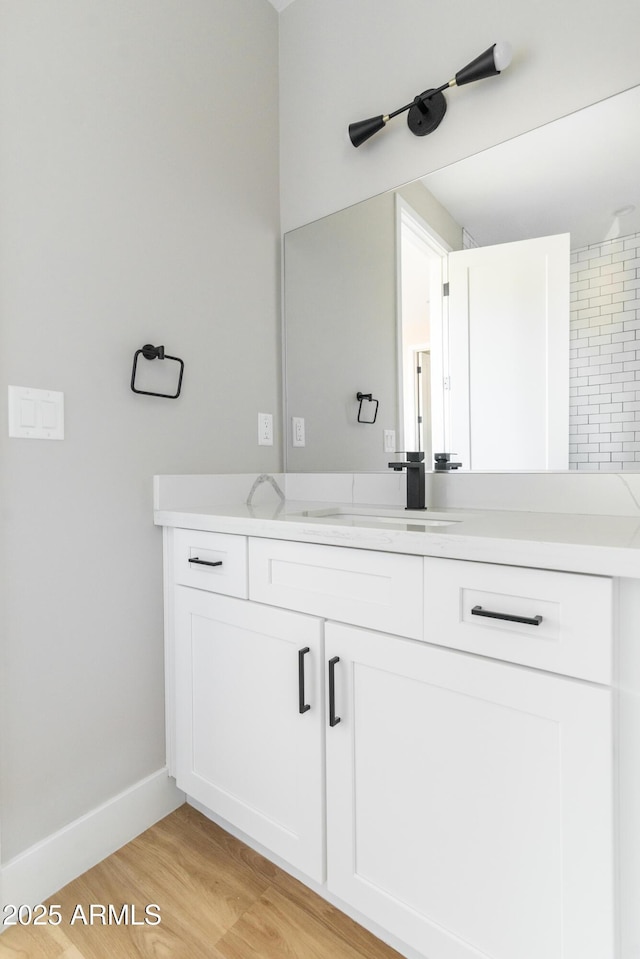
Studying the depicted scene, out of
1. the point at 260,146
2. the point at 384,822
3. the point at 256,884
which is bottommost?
the point at 256,884

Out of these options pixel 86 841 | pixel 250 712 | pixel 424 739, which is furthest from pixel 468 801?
pixel 86 841

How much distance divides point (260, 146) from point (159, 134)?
0.47m

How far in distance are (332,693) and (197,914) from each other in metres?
0.63

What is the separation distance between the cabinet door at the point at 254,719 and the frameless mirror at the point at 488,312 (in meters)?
0.69

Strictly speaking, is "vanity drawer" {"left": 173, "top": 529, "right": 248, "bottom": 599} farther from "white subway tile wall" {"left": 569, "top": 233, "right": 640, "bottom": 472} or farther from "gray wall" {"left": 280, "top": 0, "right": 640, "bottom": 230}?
"gray wall" {"left": 280, "top": 0, "right": 640, "bottom": 230}

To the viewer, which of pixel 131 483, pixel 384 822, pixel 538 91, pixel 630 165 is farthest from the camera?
pixel 131 483

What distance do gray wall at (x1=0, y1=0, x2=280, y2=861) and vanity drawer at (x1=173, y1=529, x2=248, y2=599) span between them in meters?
0.11

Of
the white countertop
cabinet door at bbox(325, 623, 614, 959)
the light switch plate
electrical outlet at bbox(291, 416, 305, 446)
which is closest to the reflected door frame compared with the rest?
the white countertop

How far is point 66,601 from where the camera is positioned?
1.27 m

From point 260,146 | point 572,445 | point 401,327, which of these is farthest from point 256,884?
point 260,146

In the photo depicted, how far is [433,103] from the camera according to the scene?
4.87 feet

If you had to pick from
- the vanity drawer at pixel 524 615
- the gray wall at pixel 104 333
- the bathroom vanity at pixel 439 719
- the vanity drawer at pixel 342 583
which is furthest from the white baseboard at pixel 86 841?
the vanity drawer at pixel 524 615

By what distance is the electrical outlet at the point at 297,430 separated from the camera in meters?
1.90

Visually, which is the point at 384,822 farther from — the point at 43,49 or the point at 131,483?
the point at 43,49
